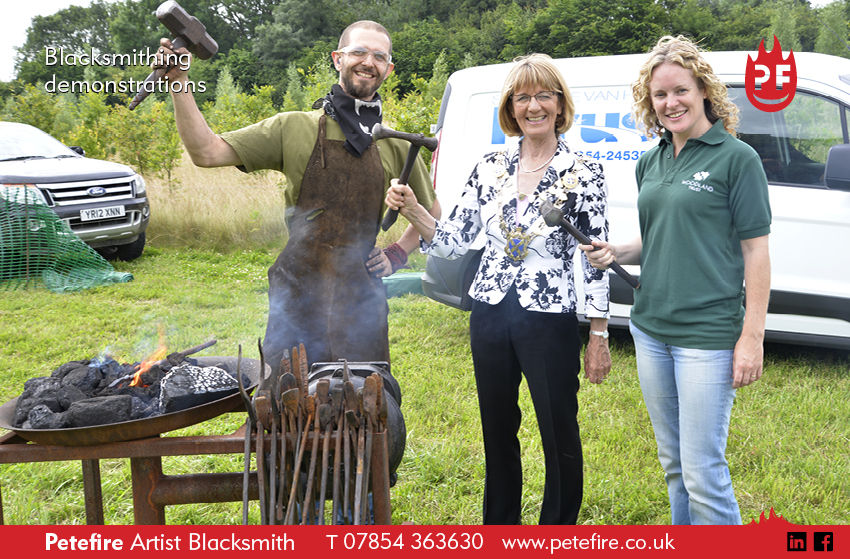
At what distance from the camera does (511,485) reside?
91.6 inches

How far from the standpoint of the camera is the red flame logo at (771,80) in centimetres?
399

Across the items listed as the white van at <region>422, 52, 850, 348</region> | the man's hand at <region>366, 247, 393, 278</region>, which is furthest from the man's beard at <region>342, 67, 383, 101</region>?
the white van at <region>422, 52, 850, 348</region>

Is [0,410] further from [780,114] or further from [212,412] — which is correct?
[780,114]

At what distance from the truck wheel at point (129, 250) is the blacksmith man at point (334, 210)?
636 cm

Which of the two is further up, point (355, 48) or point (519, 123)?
point (355, 48)

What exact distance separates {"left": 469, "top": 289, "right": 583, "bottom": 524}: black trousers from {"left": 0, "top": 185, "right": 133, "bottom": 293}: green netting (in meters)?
6.05

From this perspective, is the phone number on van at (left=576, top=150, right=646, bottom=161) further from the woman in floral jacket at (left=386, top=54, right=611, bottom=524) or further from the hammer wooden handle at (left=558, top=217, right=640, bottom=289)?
the hammer wooden handle at (left=558, top=217, right=640, bottom=289)

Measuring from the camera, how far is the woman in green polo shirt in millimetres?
1764

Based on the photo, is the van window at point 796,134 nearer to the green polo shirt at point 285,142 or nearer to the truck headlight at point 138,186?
the green polo shirt at point 285,142

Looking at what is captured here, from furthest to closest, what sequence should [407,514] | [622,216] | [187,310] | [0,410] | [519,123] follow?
[187,310] < [622,216] < [407,514] < [519,123] < [0,410]

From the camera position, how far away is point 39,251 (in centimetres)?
690
